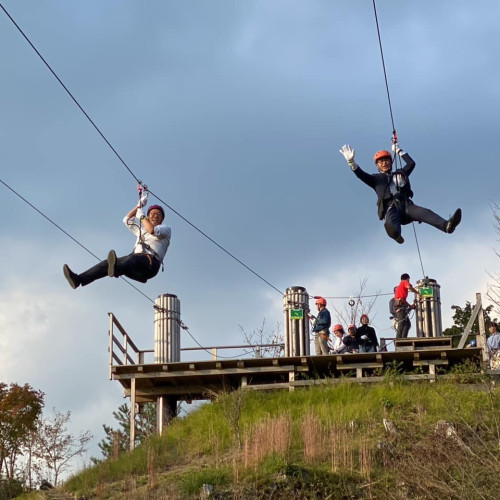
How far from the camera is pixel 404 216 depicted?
23484 mm

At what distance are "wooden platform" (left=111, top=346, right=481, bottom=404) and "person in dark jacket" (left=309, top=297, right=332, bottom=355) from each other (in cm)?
42

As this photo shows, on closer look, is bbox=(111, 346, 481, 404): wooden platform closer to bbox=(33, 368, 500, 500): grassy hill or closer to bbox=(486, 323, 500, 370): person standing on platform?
bbox=(486, 323, 500, 370): person standing on platform

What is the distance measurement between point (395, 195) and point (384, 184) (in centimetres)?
35

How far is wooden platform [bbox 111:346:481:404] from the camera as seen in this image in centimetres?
2909

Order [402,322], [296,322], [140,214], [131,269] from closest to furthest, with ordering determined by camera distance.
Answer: [131,269] < [140,214] < [402,322] < [296,322]

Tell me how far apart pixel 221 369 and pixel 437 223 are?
855 centimetres

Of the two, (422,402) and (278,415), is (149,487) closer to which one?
(278,415)

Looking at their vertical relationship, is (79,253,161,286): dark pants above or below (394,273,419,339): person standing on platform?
below

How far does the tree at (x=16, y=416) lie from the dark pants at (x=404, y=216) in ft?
46.2

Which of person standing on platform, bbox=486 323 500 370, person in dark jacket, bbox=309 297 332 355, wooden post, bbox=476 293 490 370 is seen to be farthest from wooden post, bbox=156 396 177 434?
person standing on platform, bbox=486 323 500 370

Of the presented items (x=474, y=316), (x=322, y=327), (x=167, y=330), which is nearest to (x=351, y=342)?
(x=322, y=327)

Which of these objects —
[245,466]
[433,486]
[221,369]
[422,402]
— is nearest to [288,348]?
[221,369]

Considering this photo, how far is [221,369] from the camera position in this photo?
29766mm

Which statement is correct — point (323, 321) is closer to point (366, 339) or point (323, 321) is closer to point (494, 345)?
point (366, 339)
